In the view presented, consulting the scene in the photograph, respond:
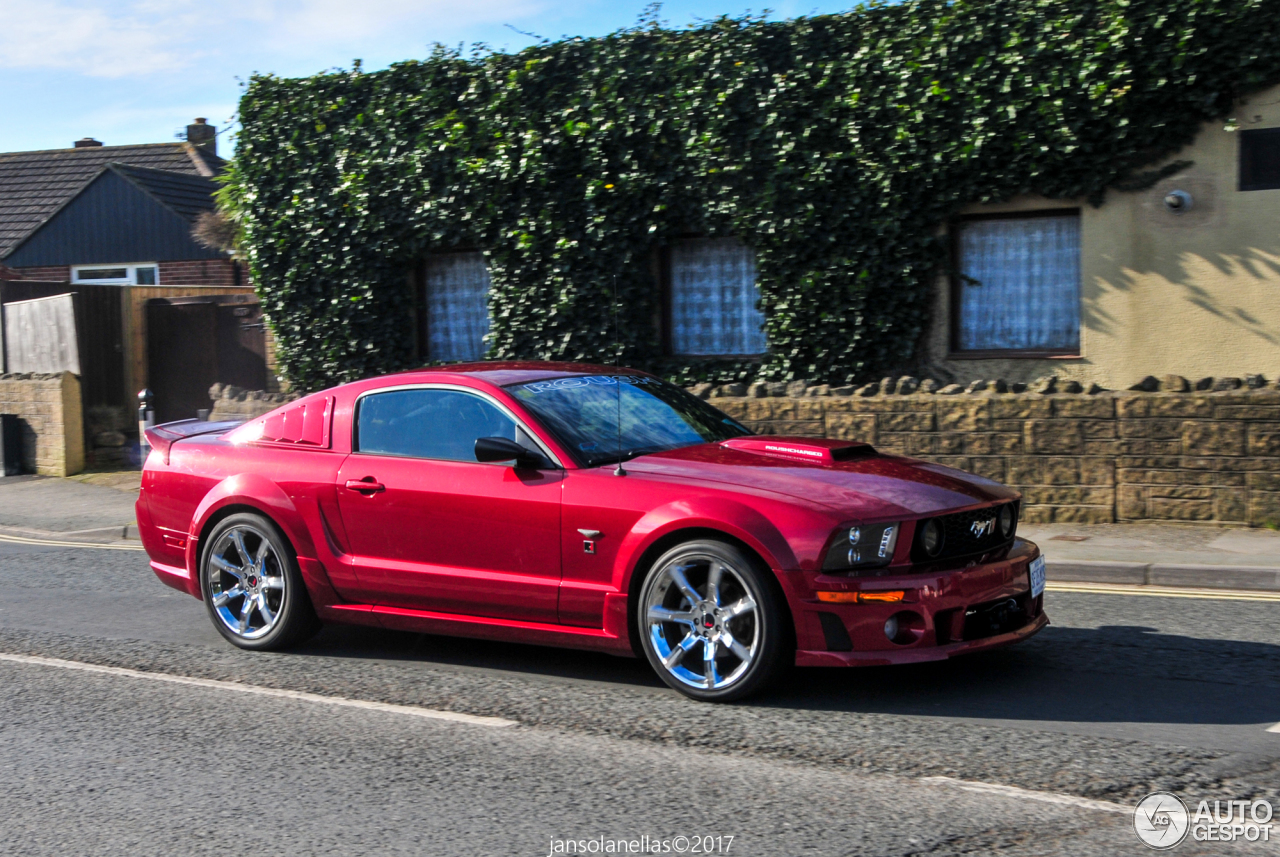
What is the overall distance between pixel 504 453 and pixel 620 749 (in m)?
1.53

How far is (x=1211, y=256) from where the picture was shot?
1151 cm

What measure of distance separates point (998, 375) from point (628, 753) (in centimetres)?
864

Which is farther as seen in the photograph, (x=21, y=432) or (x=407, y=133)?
(x=21, y=432)

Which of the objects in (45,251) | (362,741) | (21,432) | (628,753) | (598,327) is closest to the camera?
(628,753)

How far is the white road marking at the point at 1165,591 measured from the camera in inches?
300

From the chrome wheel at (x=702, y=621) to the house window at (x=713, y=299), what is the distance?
8297 mm

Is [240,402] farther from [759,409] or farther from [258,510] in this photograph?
[258,510]

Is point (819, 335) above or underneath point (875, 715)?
above

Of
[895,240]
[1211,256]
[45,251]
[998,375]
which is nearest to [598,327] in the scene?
[895,240]

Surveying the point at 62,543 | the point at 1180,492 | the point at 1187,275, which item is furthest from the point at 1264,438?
the point at 62,543

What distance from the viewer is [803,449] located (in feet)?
19.3

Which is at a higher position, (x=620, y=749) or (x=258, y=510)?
(x=258, y=510)

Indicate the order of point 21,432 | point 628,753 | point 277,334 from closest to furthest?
point 628,753 < point 277,334 < point 21,432

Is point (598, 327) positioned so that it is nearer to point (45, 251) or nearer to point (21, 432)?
point (21, 432)
